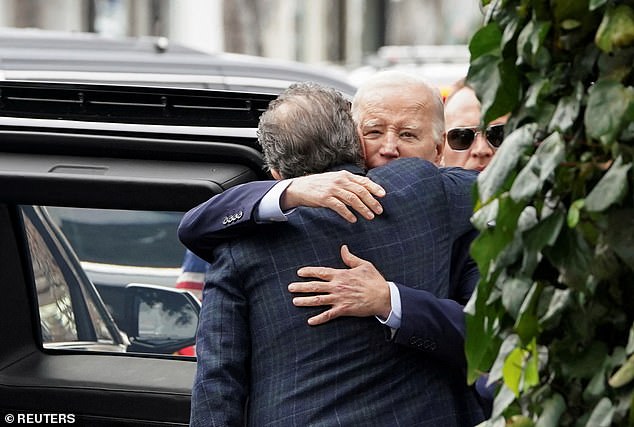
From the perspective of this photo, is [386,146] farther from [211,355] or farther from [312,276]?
[211,355]

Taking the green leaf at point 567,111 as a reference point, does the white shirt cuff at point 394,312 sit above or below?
below

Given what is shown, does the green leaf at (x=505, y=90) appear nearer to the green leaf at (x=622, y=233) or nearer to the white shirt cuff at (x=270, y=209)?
the green leaf at (x=622, y=233)

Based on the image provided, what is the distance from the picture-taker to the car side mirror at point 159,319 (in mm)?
4461

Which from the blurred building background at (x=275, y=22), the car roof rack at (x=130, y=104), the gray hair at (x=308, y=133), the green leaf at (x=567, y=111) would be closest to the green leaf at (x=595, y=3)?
the green leaf at (x=567, y=111)

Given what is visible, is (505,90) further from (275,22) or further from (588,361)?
(275,22)

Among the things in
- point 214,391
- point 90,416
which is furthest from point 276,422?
point 90,416

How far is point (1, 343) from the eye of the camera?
4.43m

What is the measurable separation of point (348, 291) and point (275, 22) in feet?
84.0

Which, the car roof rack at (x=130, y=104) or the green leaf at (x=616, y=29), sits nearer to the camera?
the green leaf at (x=616, y=29)

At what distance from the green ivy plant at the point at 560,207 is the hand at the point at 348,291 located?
1032 millimetres

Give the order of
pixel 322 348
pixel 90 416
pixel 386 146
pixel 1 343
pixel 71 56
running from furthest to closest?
pixel 71 56, pixel 1 343, pixel 90 416, pixel 386 146, pixel 322 348

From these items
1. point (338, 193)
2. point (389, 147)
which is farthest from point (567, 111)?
point (389, 147)

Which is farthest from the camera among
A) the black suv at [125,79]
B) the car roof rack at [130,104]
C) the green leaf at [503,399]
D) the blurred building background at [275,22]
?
the blurred building background at [275,22]

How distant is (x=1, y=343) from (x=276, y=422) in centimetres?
149
